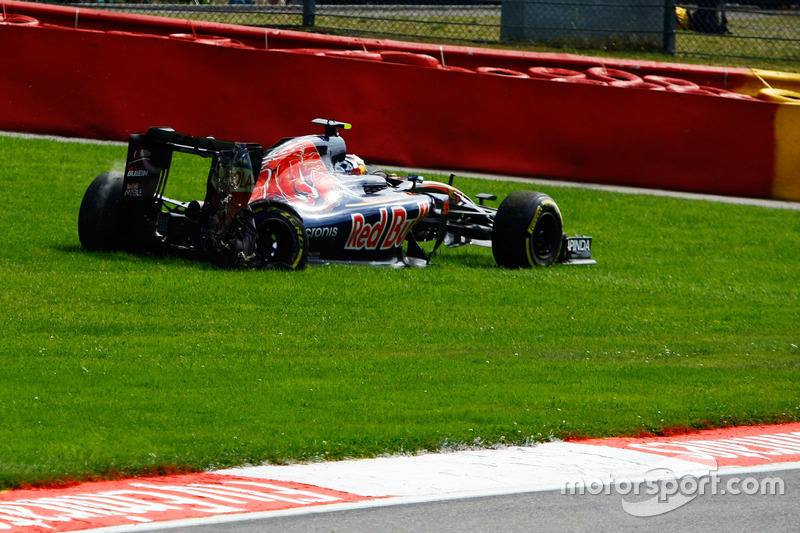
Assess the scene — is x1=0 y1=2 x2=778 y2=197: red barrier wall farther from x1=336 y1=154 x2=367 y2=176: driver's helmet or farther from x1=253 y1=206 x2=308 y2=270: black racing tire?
x1=253 y1=206 x2=308 y2=270: black racing tire

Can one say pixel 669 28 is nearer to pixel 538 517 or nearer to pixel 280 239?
pixel 280 239

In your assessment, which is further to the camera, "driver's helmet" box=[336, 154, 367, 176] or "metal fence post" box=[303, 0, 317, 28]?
"metal fence post" box=[303, 0, 317, 28]

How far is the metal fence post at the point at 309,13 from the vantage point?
2000 centimetres

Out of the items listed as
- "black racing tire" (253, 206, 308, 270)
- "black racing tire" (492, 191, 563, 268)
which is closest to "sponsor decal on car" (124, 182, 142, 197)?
"black racing tire" (253, 206, 308, 270)

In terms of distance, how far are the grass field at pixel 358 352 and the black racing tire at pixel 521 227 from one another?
26 cm

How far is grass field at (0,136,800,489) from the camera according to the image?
740 centimetres

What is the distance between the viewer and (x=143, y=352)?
9.21 metres

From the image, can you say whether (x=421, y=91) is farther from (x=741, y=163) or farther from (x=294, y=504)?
(x=294, y=504)

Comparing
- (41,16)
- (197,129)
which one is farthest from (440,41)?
(41,16)

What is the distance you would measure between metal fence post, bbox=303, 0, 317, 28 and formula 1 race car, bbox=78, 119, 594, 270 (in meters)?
6.62

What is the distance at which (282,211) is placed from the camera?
486 inches

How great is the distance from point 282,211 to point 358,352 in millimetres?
3016

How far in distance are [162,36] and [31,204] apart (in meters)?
4.10

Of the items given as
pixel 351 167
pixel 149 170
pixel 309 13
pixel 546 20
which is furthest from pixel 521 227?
pixel 546 20
